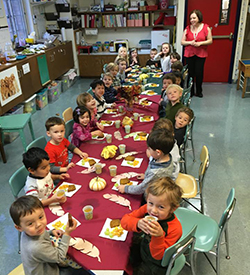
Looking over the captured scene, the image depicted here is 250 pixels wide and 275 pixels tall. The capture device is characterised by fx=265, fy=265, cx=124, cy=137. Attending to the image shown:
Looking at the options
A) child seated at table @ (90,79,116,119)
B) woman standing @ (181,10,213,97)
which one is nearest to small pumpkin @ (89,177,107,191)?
child seated at table @ (90,79,116,119)

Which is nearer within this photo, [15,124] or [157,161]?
[157,161]

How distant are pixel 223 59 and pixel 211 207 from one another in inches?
214

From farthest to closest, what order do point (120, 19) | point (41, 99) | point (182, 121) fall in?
point (120, 19) < point (41, 99) < point (182, 121)

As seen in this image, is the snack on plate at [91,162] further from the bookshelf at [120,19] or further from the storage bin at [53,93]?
the bookshelf at [120,19]

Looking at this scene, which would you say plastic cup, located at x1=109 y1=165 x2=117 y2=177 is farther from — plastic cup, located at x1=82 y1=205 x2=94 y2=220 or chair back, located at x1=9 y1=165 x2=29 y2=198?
chair back, located at x1=9 y1=165 x2=29 y2=198

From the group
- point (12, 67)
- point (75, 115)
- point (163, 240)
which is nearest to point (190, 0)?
point (12, 67)

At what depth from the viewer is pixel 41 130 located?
16.8ft

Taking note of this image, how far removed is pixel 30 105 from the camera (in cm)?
573

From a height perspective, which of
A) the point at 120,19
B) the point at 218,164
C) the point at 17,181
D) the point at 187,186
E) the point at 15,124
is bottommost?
the point at 218,164

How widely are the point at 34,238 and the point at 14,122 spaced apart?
285cm

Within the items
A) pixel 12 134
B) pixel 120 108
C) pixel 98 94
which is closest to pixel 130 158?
pixel 120 108

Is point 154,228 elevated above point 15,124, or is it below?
above

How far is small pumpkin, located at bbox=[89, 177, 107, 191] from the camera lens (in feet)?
7.08

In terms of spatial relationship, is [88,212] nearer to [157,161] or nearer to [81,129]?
[157,161]
